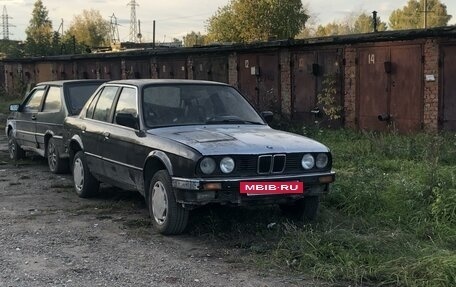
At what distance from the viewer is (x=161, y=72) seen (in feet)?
73.0

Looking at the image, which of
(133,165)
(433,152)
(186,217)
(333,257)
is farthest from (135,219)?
(433,152)

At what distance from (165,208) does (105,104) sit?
2358 millimetres

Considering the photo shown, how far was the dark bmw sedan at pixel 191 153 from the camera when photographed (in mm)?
5691

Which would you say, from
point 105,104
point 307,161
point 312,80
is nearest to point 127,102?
point 105,104

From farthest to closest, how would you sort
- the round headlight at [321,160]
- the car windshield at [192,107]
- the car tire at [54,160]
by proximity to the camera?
the car tire at [54,160], the car windshield at [192,107], the round headlight at [321,160]

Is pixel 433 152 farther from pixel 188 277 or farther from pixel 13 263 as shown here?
pixel 13 263

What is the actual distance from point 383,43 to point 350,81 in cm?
136

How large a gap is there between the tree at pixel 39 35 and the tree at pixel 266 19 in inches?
690

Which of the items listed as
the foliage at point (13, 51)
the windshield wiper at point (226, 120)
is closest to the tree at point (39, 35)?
the foliage at point (13, 51)

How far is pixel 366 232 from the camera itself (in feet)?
20.3

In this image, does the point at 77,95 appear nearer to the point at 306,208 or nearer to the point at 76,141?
the point at 76,141

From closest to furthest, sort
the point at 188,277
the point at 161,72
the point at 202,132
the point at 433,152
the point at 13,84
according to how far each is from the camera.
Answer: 1. the point at 188,277
2. the point at 202,132
3. the point at 433,152
4. the point at 161,72
5. the point at 13,84

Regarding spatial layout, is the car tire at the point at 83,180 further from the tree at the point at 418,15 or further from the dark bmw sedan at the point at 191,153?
the tree at the point at 418,15

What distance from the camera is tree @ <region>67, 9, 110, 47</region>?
84562 millimetres
